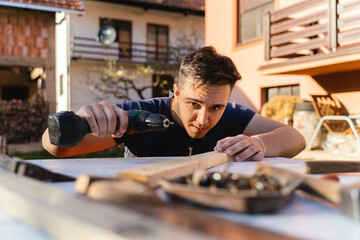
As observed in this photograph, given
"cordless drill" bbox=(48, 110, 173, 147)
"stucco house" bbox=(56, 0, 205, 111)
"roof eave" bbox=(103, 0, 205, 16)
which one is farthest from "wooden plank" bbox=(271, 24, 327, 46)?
"roof eave" bbox=(103, 0, 205, 16)

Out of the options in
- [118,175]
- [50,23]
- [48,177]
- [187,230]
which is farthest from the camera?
[50,23]

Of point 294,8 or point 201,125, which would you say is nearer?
point 201,125

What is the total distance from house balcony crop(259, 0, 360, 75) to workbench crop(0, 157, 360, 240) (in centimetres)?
523

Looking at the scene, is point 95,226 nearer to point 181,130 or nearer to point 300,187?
point 300,187

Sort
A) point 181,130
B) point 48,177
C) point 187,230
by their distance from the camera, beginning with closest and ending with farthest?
point 187,230, point 48,177, point 181,130

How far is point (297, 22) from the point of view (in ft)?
21.7

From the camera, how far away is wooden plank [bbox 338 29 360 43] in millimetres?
5520

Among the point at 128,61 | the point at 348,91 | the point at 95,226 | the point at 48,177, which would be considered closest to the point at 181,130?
the point at 48,177

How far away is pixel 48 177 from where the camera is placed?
0.86 m

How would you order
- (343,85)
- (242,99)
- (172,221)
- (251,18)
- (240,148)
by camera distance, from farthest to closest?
(242,99)
(251,18)
(343,85)
(240,148)
(172,221)

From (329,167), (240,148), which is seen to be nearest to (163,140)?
(240,148)

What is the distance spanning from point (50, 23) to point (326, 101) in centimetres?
650

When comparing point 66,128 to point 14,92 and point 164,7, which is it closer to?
point 164,7

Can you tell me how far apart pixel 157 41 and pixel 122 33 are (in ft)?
4.60
